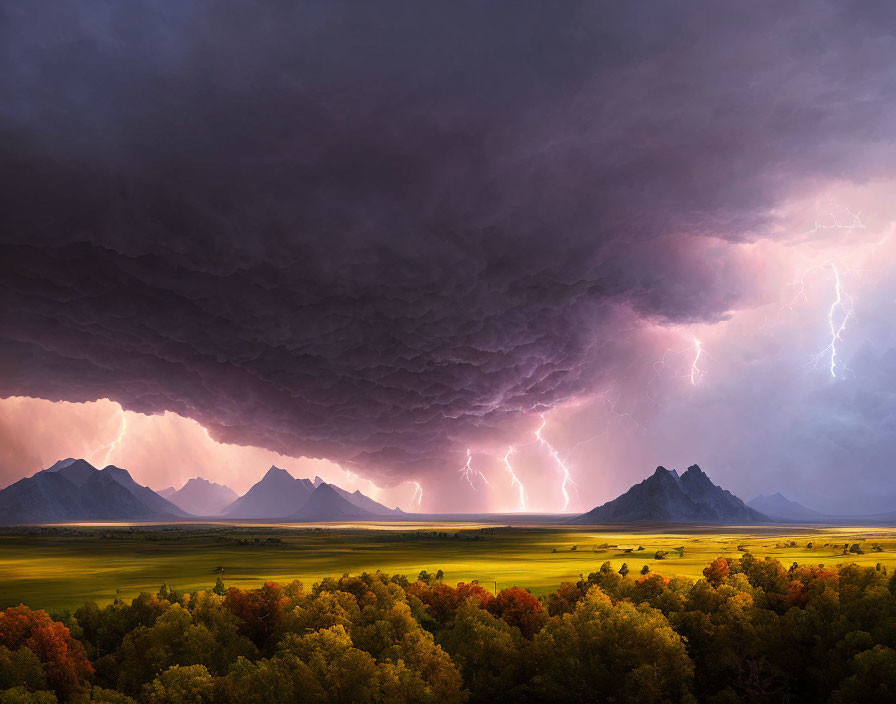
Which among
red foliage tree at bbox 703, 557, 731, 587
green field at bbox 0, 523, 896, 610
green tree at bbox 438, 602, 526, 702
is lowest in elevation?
green field at bbox 0, 523, 896, 610

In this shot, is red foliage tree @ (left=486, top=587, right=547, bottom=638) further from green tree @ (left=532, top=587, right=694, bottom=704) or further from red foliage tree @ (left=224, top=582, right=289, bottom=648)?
red foliage tree @ (left=224, top=582, right=289, bottom=648)

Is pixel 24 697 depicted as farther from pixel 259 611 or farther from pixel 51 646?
→ pixel 259 611

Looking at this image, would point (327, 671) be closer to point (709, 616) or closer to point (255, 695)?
point (255, 695)

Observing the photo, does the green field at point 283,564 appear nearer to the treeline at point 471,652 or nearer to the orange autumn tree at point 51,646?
Answer: the orange autumn tree at point 51,646

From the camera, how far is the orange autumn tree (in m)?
47.2

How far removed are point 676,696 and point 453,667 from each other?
15.7 m

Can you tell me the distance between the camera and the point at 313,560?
13900 cm

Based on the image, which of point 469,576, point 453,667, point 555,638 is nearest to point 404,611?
point 453,667

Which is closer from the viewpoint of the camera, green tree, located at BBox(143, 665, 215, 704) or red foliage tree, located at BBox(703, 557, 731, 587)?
green tree, located at BBox(143, 665, 215, 704)

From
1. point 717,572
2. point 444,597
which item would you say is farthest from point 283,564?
point 717,572

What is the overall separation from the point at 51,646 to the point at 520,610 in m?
38.7

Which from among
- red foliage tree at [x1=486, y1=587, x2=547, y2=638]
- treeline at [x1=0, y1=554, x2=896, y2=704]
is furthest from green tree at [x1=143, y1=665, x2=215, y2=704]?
red foliage tree at [x1=486, y1=587, x2=547, y2=638]

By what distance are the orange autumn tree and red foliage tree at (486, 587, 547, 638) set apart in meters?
33.9

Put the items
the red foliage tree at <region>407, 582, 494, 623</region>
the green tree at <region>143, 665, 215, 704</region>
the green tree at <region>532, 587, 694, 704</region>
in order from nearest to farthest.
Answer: the green tree at <region>143, 665, 215, 704</region> → the green tree at <region>532, 587, 694, 704</region> → the red foliage tree at <region>407, 582, 494, 623</region>
